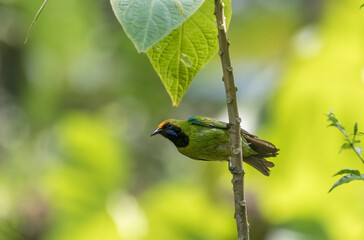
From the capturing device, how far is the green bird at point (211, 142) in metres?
1.67

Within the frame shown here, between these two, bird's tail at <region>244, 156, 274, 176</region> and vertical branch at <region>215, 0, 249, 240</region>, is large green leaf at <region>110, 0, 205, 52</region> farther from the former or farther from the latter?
bird's tail at <region>244, 156, 274, 176</region>

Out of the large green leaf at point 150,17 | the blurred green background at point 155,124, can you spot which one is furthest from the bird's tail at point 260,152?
the blurred green background at point 155,124

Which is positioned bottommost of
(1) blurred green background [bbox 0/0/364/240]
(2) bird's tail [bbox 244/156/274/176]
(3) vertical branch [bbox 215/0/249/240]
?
(1) blurred green background [bbox 0/0/364/240]

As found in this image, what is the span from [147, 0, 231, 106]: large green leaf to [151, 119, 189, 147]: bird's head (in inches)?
29.3

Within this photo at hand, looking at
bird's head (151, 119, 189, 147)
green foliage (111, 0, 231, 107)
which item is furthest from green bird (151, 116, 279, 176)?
green foliage (111, 0, 231, 107)

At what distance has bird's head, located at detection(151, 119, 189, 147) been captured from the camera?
1.85 metres

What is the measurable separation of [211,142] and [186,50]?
2.17 feet

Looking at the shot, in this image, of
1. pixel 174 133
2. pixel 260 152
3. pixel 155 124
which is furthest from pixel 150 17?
pixel 155 124

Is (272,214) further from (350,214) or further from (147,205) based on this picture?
(147,205)

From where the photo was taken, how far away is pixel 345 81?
299cm

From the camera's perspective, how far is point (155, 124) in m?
4.90

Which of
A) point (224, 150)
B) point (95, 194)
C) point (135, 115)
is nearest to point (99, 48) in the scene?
point (135, 115)

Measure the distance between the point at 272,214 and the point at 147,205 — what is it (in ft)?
3.25

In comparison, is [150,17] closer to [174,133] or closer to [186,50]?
[186,50]
